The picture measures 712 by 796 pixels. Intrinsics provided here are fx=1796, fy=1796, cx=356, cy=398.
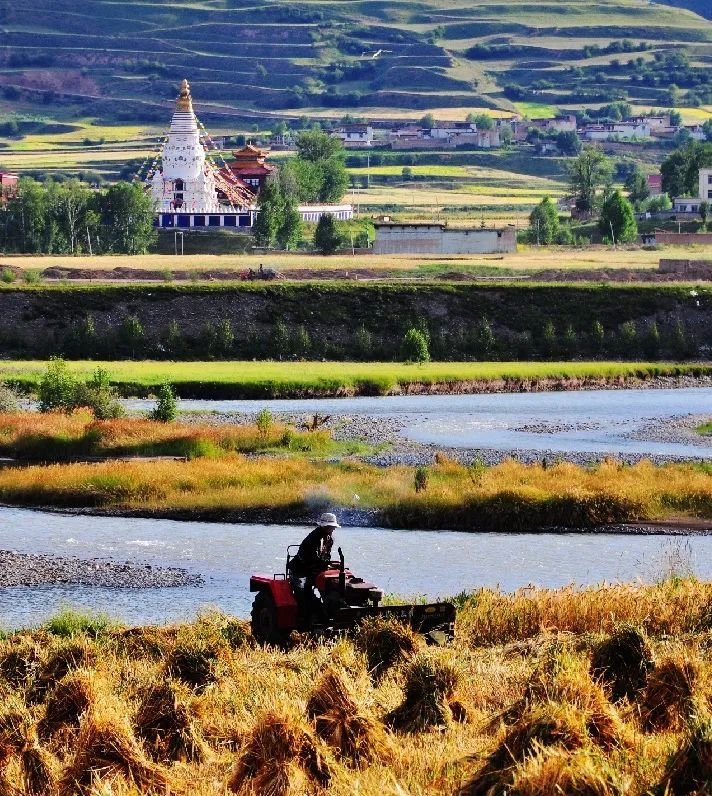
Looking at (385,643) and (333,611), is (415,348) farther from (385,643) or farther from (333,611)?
(385,643)

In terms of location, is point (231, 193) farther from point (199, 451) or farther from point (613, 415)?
point (199, 451)

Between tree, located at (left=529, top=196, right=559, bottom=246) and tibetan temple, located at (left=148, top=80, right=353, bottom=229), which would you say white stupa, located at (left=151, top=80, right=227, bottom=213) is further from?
tree, located at (left=529, top=196, right=559, bottom=246)

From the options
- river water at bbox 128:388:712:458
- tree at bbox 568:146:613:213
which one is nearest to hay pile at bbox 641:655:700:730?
river water at bbox 128:388:712:458

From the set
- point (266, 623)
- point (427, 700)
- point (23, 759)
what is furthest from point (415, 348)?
point (23, 759)

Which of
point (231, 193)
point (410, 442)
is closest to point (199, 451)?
point (410, 442)

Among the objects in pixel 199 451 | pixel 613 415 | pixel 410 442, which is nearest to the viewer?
pixel 199 451

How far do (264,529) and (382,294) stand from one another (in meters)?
57.5

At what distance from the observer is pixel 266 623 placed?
2511 cm

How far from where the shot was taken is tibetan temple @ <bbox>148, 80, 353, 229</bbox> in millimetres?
162250

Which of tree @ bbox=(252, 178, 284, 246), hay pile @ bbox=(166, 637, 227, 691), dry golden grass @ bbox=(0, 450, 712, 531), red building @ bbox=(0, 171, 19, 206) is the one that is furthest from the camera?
red building @ bbox=(0, 171, 19, 206)

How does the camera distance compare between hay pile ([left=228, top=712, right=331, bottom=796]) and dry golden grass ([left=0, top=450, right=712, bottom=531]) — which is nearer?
hay pile ([left=228, top=712, right=331, bottom=796])

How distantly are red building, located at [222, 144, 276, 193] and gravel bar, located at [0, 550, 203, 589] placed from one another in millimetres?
142669

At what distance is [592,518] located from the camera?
141ft

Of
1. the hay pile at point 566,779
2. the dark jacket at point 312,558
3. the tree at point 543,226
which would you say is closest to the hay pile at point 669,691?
the hay pile at point 566,779
